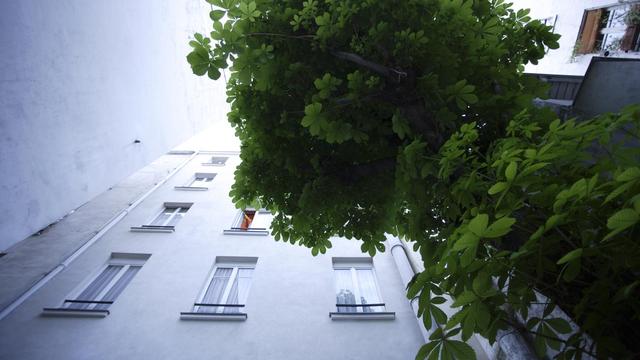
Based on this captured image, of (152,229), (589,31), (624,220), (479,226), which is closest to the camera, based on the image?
(624,220)

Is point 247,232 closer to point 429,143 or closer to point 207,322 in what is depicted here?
point 207,322

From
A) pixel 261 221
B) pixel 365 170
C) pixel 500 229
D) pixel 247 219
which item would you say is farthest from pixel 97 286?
pixel 500 229

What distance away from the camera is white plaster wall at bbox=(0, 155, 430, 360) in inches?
235

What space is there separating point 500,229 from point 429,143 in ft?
6.27

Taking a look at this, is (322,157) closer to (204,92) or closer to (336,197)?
(336,197)

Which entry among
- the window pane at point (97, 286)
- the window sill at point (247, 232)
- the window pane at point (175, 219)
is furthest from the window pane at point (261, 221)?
the window pane at point (97, 286)

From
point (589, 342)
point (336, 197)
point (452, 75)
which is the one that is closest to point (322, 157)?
point (336, 197)

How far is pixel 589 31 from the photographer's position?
33.4 ft

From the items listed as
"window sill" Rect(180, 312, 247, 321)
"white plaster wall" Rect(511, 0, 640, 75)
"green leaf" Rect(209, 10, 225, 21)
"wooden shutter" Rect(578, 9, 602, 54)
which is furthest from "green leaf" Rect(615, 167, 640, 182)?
"wooden shutter" Rect(578, 9, 602, 54)

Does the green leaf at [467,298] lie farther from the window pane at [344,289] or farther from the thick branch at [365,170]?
the window pane at [344,289]

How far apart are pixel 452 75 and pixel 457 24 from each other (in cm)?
49

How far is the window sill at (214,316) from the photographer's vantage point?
6.46 metres

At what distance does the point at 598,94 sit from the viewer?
555 centimetres

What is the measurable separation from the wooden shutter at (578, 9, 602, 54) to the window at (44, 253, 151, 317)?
14.6 metres
